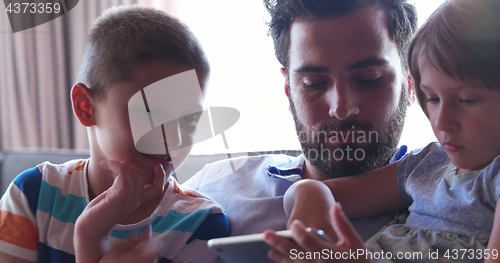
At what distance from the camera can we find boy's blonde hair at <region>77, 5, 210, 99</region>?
2.44ft

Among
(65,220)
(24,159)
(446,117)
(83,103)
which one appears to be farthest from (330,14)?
(24,159)

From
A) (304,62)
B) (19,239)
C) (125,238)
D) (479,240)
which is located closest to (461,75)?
(479,240)

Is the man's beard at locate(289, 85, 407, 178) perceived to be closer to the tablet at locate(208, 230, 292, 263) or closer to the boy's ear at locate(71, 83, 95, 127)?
the tablet at locate(208, 230, 292, 263)

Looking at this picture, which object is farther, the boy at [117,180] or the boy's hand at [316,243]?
the boy at [117,180]

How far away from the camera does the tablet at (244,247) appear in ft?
1.73

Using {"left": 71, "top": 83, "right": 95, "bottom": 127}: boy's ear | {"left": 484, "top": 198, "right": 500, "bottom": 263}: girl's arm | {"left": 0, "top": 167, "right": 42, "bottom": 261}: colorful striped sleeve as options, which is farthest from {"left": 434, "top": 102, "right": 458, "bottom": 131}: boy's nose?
{"left": 0, "top": 167, "right": 42, "bottom": 261}: colorful striped sleeve

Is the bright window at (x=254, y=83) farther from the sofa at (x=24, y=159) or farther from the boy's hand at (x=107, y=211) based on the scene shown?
the boy's hand at (x=107, y=211)

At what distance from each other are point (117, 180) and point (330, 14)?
1.97 feet

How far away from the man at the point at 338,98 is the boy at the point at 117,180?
13 cm

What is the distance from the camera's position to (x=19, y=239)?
2.56ft

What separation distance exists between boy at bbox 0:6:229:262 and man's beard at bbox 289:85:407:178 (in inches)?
11.2

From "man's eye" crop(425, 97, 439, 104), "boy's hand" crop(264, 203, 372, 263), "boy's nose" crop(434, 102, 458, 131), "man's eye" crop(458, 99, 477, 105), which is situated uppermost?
"man's eye" crop(458, 99, 477, 105)

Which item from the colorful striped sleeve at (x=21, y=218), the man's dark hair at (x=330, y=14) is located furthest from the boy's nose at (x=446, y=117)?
the colorful striped sleeve at (x=21, y=218)

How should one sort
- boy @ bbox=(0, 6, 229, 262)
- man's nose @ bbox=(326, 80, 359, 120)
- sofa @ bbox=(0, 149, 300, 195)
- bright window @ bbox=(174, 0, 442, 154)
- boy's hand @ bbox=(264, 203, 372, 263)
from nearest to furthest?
boy's hand @ bbox=(264, 203, 372, 263) → boy @ bbox=(0, 6, 229, 262) → man's nose @ bbox=(326, 80, 359, 120) → bright window @ bbox=(174, 0, 442, 154) → sofa @ bbox=(0, 149, 300, 195)
